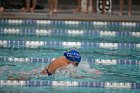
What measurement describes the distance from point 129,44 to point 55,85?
3162 millimetres

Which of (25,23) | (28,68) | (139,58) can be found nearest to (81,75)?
(28,68)

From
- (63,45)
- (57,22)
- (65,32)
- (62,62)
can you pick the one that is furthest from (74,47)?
(57,22)

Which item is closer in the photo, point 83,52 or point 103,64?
point 103,64

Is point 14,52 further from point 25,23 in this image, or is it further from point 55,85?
point 25,23

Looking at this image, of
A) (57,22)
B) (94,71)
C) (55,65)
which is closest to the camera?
(55,65)

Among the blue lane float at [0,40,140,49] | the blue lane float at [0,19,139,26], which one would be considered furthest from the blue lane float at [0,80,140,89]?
the blue lane float at [0,19,139,26]

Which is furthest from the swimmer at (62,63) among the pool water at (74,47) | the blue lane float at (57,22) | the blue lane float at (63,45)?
the blue lane float at (57,22)

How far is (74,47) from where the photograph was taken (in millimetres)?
8031

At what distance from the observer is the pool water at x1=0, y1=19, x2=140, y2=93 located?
563 cm

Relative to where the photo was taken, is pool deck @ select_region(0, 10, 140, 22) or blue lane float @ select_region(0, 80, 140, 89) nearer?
blue lane float @ select_region(0, 80, 140, 89)

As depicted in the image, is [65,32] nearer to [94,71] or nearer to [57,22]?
[57,22]

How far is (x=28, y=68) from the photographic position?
6277 millimetres

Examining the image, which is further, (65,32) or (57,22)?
(57,22)

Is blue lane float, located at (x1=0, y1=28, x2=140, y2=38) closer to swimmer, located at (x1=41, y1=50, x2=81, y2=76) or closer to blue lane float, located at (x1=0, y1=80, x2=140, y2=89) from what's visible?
swimmer, located at (x1=41, y1=50, x2=81, y2=76)
